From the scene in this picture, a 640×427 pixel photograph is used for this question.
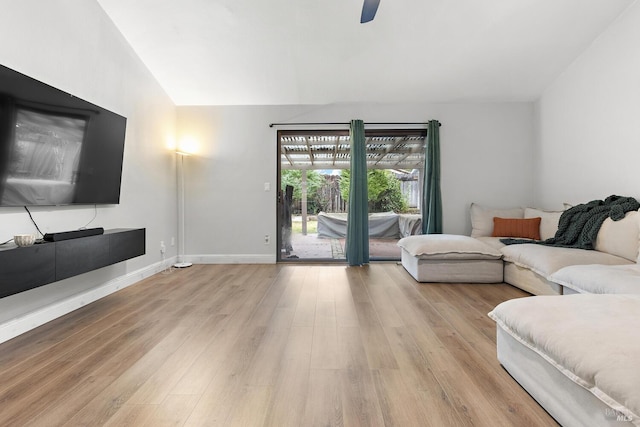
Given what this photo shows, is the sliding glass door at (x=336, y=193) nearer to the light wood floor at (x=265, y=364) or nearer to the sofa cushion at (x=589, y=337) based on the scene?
the light wood floor at (x=265, y=364)

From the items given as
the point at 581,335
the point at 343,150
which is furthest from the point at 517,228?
the point at 581,335

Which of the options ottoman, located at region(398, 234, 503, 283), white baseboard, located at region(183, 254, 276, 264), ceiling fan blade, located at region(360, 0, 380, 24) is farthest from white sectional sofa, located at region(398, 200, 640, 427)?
white baseboard, located at region(183, 254, 276, 264)

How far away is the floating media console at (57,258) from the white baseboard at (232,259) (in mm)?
1714

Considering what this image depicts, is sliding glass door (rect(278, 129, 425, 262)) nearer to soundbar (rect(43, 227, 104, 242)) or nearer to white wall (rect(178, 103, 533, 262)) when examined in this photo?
white wall (rect(178, 103, 533, 262))

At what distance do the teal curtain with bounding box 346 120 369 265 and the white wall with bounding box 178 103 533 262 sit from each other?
344mm

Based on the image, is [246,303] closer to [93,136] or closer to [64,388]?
[64,388]

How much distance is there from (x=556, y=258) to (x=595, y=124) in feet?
6.51

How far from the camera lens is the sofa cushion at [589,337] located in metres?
1.02

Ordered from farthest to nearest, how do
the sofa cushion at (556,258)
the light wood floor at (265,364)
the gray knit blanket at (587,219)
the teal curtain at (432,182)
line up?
the teal curtain at (432,182) < the gray knit blanket at (587,219) < the sofa cushion at (556,258) < the light wood floor at (265,364)

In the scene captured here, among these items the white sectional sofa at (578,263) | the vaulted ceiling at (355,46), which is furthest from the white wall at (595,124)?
the white sectional sofa at (578,263)

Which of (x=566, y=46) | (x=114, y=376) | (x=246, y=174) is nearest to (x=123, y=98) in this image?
(x=246, y=174)

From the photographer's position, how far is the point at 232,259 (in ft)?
15.7

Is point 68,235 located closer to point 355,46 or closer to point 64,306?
point 64,306

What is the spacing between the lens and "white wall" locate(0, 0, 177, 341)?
2.25m
